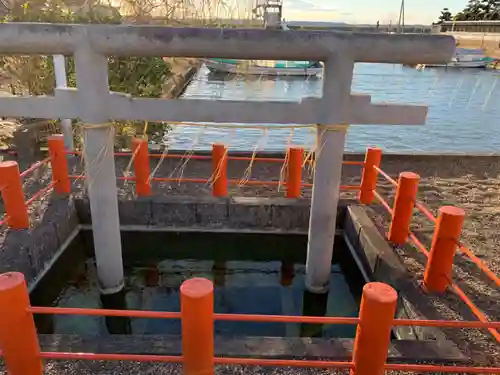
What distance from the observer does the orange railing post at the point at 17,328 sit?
2.54 meters

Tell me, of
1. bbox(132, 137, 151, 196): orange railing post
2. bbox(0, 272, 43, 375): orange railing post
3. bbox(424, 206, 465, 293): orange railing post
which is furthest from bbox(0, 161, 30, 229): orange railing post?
bbox(424, 206, 465, 293): orange railing post

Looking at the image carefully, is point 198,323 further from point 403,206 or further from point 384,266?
point 403,206

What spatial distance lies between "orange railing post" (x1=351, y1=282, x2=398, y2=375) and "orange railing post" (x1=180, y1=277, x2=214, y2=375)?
965 mm

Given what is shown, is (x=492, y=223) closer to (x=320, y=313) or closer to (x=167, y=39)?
(x=320, y=313)

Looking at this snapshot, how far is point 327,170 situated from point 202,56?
1719 mm

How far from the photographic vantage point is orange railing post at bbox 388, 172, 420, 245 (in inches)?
197

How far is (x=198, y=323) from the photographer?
2.53 m

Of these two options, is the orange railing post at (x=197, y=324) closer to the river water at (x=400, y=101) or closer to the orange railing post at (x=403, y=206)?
the river water at (x=400, y=101)

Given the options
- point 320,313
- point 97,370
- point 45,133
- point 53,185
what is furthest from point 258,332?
point 45,133

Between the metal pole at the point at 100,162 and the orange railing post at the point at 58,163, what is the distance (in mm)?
2033

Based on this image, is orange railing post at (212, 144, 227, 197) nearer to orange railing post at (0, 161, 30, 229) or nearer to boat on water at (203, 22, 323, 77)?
orange railing post at (0, 161, 30, 229)

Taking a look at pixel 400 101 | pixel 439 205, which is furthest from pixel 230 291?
pixel 400 101

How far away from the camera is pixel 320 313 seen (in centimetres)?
509

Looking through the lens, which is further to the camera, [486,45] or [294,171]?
[486,45]
